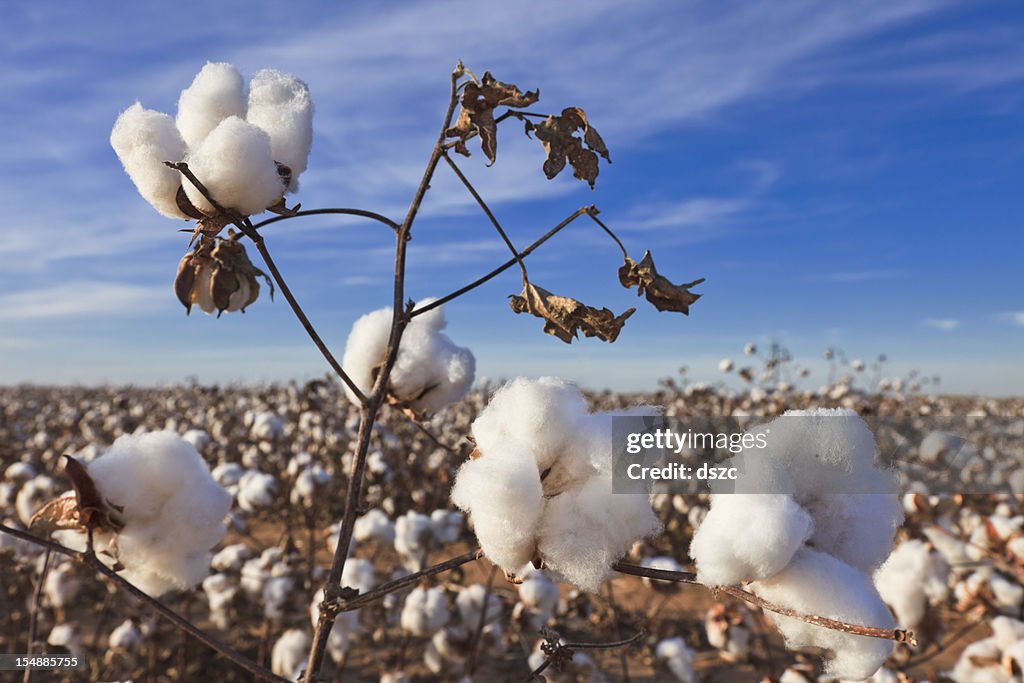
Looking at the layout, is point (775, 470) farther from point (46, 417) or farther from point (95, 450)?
point (46, 417)

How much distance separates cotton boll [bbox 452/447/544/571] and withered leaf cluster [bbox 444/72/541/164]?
0.49 meters

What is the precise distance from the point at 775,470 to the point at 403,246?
0.73 m

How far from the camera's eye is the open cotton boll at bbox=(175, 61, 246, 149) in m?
1.49

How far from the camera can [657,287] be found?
1310mm

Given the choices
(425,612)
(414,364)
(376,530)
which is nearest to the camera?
(414,364)

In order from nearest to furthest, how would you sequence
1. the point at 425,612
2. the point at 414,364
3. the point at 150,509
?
1. the point at 150,509
2. the point at 414,364
3. the point at 425,612

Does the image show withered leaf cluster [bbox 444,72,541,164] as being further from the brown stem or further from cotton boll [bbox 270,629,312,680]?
cotton boll [bbox 270,629,312,680]

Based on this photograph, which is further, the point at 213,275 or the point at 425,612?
the point at 425,612

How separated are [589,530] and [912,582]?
348cm

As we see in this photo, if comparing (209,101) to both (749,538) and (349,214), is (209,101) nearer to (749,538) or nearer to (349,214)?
(349,214)

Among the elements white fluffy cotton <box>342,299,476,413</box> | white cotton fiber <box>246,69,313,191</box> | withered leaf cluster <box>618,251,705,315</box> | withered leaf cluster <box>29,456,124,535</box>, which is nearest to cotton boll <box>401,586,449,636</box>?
white fluffy cotton <box>342,299,476,413</box>

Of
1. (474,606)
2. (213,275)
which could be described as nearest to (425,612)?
(474,606)

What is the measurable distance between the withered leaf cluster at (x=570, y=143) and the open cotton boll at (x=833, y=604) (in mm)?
682

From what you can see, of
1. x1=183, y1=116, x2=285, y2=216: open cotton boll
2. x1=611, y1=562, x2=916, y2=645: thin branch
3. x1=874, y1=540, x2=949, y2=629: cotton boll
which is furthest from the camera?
x1=874, y1=540, x2=949, y2=629: cotton boll
